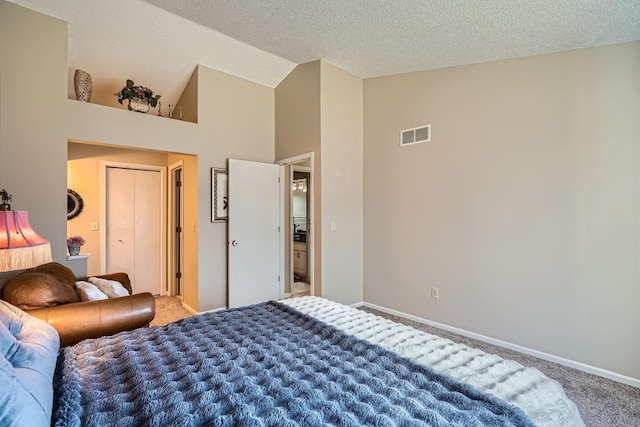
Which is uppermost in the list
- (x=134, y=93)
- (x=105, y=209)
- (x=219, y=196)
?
(x=134, y=93)

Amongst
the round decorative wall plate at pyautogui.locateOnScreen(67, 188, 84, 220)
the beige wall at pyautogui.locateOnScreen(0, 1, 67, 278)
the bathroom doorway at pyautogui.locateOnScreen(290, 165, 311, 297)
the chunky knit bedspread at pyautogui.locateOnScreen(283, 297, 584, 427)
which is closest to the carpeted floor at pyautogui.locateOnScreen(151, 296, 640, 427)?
the chunky knit bedspread at pyautogui.locateOnScreen(283, 297, 584, 427)

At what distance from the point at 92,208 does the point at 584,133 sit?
17.9 feet

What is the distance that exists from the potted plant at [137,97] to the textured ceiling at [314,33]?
38 centimetres

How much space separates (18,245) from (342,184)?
3011 mm

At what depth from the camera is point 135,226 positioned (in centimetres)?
456

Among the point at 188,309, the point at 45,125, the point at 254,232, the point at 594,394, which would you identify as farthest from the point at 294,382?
the point at 188,309

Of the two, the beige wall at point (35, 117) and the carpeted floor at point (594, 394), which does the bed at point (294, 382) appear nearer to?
the carpeted floor at point (594, 394)

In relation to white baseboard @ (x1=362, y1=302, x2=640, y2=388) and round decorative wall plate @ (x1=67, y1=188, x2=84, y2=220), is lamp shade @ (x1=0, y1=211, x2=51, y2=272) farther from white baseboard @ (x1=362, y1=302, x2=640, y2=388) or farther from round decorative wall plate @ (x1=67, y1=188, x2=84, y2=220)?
white baseboard @ (x1=362, y1=302, x2=640, y2=388)

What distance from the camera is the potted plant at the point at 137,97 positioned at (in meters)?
3.40

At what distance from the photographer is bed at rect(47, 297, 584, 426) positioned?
1.00 metres

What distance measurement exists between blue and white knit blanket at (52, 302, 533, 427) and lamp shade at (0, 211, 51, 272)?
606 millimetres

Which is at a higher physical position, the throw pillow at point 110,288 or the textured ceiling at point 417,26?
the textured ceiling at point 417,26

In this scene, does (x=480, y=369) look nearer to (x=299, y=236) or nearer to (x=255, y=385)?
(x=255, y=385)

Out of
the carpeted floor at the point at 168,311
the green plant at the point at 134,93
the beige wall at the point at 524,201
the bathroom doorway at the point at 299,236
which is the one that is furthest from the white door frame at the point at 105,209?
the beige wall at the point at 524,201
